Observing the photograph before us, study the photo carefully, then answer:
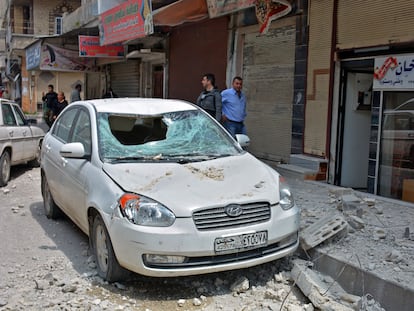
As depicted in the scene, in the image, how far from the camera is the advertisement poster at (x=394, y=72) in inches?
278

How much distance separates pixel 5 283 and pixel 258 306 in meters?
2.28

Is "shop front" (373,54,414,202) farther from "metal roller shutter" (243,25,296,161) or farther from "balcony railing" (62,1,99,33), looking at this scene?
"balcony railing" (62,1,99,33)

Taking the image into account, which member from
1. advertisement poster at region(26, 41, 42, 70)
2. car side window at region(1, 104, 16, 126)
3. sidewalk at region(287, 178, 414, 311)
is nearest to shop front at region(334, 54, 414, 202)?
sidewalk at region(287, 178, 414, 311)

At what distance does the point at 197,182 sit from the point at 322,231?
1437mm

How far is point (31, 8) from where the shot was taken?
120 feet

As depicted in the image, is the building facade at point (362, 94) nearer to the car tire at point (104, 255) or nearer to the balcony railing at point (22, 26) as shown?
the car tire at point (104, 255)

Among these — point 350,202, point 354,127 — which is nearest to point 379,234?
point 350,202

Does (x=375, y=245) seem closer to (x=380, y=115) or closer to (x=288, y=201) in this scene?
(x=288, y=201)

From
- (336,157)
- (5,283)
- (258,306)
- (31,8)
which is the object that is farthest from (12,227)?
(31,8)

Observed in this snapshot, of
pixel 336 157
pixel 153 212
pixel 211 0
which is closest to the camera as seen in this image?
pixel 153 212

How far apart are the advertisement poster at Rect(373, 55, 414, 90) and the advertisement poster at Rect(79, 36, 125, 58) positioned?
424 inches

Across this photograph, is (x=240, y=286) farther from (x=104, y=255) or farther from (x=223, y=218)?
(x=104, y=255)

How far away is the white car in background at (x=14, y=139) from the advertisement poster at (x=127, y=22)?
337 cm

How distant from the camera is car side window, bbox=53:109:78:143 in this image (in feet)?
20.1
